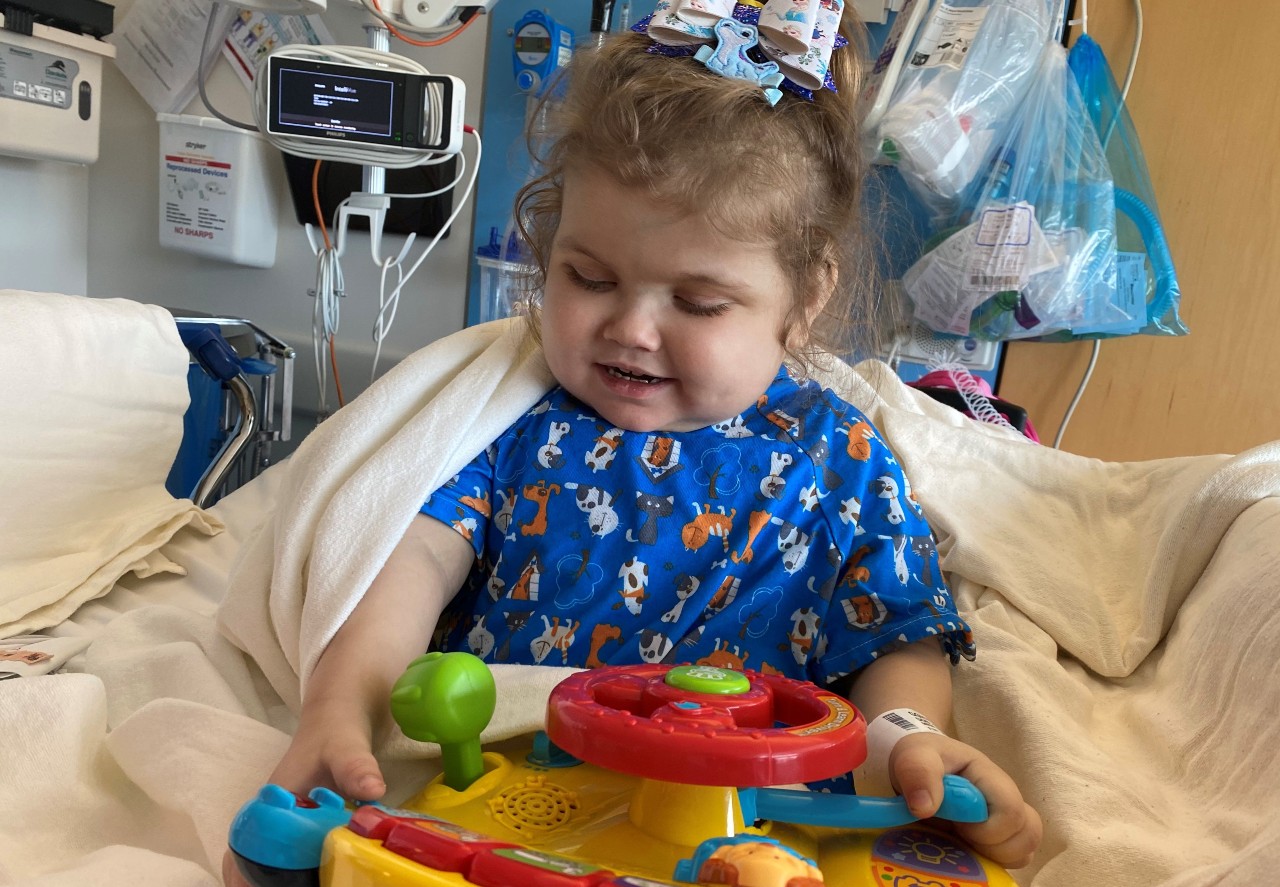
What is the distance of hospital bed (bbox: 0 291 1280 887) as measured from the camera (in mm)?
686

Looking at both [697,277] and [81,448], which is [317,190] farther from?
[697,277]

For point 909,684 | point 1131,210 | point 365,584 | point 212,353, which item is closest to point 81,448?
point 212,353

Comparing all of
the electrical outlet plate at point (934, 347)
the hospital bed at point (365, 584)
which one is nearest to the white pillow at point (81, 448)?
the hospital bed at point (365, 584)

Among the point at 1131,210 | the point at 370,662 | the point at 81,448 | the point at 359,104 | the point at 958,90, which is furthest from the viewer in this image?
the point at 1131,210

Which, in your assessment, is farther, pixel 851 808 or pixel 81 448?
pixel 81 448

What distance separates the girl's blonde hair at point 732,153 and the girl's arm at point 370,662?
24cm

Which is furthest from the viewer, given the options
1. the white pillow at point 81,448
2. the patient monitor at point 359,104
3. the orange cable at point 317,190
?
the orange cable at point 317,190

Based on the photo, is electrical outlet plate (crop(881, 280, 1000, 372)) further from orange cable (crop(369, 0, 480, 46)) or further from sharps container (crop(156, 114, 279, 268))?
sharps container (crop(156, 114, 279, 268))

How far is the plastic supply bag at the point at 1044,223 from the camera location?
166 cm

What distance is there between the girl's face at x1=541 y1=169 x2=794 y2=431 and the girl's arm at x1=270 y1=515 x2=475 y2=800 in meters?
0.17

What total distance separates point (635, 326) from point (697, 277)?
0.06m

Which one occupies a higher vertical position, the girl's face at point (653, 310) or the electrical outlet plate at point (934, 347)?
the girl's face at point (653, 310)

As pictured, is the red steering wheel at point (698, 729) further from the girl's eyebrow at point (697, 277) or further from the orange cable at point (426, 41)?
the orange cable at point (426, 41)

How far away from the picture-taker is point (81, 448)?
44.4 inches
